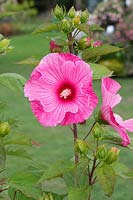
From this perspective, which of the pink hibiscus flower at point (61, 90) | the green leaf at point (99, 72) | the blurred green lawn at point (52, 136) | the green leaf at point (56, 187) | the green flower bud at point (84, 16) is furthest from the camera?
the blurred green lawn at point (52, 136)

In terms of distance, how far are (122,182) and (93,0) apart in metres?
14.3

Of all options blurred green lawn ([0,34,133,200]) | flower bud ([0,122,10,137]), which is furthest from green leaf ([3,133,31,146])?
blurred green lawn ([0,34,133,200])

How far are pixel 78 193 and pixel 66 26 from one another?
399 millimetres

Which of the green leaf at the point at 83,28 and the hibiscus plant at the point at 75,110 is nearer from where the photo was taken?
the hibiscus plant at the point at 75,110

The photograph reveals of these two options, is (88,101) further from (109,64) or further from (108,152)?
(109,64)

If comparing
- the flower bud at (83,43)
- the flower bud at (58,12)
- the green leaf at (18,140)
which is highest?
the flower bud at (58,12)

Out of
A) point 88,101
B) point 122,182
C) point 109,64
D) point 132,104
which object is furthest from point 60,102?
point 109,64

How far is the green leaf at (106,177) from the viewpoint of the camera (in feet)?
4.72

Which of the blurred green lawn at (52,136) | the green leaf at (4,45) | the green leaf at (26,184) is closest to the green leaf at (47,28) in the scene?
the green leaf at (4,45)

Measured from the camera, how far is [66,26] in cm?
154

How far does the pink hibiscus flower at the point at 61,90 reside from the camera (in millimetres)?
1388

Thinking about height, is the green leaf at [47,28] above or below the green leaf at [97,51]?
above

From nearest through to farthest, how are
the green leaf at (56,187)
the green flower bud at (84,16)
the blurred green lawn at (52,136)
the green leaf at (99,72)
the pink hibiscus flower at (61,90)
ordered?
the pink hibiscus flower at (61,90), the green leaf at (99,72), the green flower bud at (84,16), the green leaf at (56,187), the blurred green lawn at (52,136)

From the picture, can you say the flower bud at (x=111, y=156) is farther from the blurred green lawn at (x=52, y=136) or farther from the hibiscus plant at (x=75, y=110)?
the blurred green lawn at (x=52, y=136)
